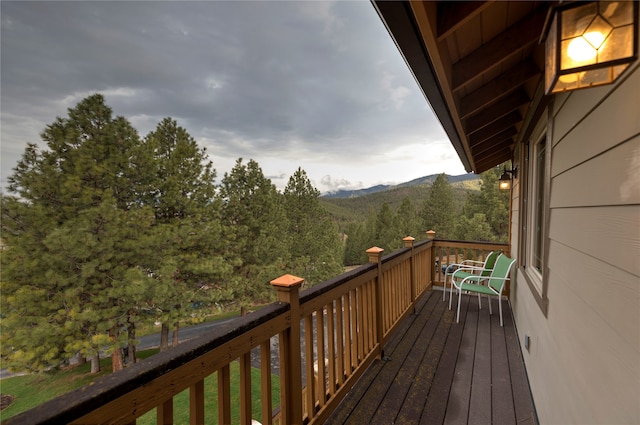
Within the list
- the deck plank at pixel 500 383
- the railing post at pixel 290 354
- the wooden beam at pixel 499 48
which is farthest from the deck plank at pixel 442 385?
the wooden beam at pixel 499 48

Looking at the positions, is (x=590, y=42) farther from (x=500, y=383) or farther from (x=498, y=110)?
(x=500, y=383)

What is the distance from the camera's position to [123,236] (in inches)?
424

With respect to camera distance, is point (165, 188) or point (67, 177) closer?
point (67, 177)

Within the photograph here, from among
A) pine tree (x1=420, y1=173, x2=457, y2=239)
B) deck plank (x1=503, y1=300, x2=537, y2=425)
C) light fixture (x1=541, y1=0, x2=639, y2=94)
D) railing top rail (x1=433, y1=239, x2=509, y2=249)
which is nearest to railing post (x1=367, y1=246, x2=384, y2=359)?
deck plank (x1=503, y1=300, x2=537, y2=425)

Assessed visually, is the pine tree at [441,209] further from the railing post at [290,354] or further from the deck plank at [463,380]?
the railing post at [290,354]

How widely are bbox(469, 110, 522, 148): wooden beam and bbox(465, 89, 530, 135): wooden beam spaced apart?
1.39ft

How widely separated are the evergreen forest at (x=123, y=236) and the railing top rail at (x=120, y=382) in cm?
1139

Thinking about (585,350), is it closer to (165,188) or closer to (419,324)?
(419,324)

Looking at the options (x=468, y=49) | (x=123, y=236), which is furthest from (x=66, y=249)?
(x=468, y=49)

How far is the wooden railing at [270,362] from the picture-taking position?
0.73m

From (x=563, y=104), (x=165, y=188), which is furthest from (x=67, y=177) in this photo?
(x=563, y=104)

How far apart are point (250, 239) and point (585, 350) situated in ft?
52.4

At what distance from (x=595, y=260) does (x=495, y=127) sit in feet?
9.06

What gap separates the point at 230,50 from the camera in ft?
40.1
